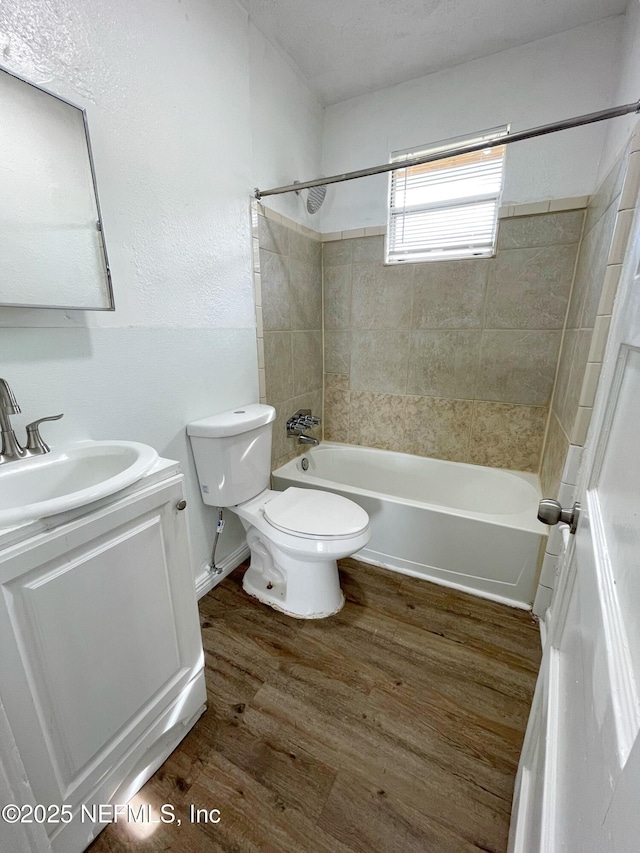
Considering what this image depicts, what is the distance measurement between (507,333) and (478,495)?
0.96 meters

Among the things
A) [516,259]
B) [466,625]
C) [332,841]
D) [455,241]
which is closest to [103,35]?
[455,241]

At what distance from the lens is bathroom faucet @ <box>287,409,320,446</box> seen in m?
2.19

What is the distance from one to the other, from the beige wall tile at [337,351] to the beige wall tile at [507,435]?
87cm

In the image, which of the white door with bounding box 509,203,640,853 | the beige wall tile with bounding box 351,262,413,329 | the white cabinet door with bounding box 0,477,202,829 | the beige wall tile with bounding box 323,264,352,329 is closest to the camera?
the white door with bounding box 509,203,640,853

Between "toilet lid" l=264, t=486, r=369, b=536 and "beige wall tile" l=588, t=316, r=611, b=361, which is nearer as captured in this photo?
"beige wall tile" l=588, t=316, r=611, b=361

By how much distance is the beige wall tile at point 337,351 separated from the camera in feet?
7.88

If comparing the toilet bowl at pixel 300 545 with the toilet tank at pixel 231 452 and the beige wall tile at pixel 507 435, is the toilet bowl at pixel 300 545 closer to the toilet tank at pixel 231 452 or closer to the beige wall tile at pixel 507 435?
the toilet tank at pixel 231 452

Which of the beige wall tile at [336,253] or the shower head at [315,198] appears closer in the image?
the shower head at [315,198]

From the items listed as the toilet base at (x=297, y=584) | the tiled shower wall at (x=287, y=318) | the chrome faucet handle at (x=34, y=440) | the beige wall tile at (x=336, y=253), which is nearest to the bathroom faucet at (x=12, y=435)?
the chrome faucet handle at (x=34, y=440)

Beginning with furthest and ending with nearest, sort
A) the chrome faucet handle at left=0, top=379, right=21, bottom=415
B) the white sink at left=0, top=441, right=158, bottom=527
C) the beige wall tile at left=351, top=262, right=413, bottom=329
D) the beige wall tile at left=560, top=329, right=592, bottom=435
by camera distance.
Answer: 1. the beige wall tile at left=351, top=262, right=413, bottom=329
2. the beige wall tile at left=560, top=329, right=592, bottom=435
3. the chrome faucet handle at left=0, top=379, right=21, bottom=415
4. the white sink at left=0, top=441, right=158, bottom=527

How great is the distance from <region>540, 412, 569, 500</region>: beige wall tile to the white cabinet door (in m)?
1.45

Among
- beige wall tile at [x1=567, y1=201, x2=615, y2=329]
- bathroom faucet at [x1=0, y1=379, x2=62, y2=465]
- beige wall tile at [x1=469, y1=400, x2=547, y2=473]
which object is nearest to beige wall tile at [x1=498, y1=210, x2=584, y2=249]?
beige wall tile at [x1=567, y1=201, x2=615, y2=329]

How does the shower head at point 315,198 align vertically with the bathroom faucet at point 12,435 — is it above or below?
above

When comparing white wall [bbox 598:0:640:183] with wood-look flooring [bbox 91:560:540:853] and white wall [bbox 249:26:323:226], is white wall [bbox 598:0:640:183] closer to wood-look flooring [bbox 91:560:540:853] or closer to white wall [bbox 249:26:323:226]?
white wall [bbox 249:26:323:226]
